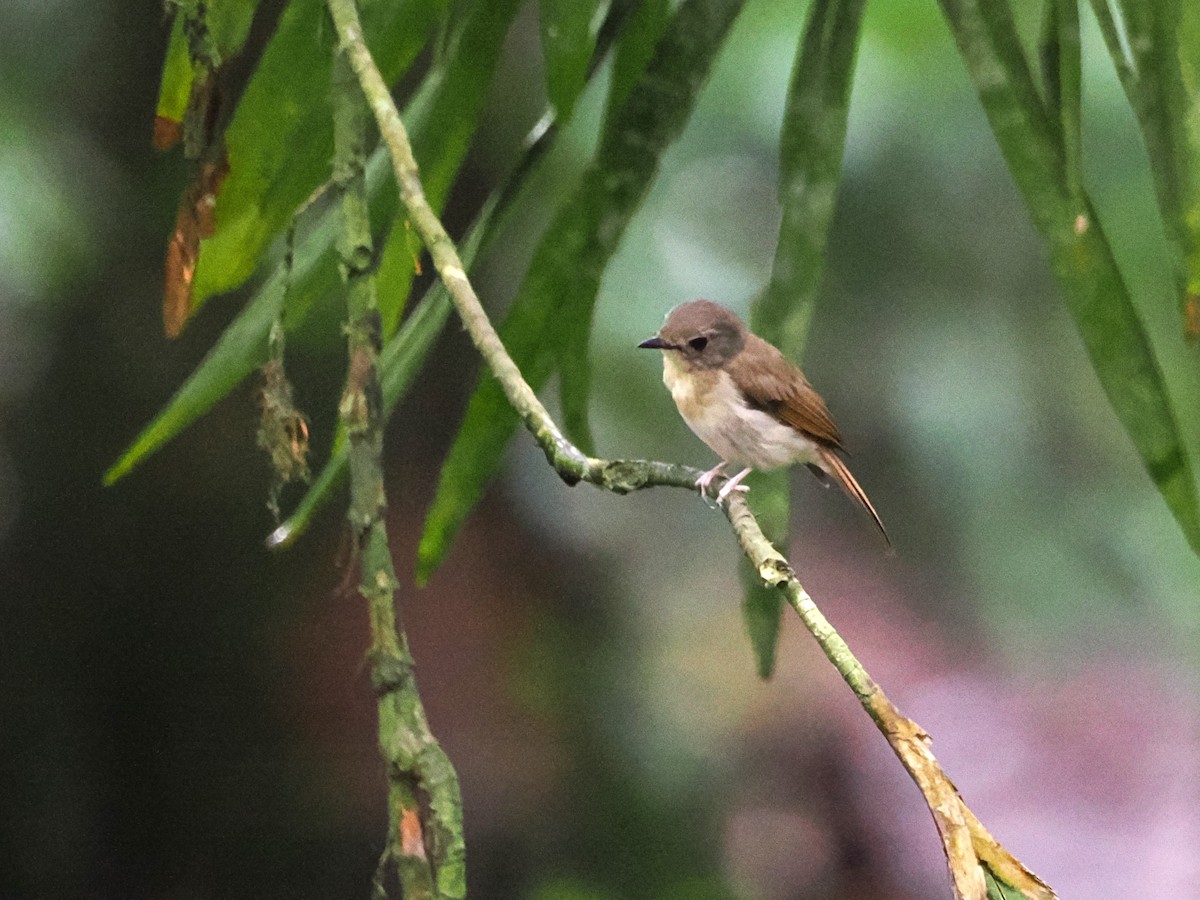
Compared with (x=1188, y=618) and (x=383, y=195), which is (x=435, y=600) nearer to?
(x=383, y=195)

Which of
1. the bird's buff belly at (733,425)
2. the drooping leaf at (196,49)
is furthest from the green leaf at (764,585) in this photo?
the drooping leaf at (196,49)

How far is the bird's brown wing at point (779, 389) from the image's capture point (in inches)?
40.1

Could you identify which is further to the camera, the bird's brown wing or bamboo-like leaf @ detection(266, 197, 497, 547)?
bamboo-like leaf @ detection(266, 197, 497, 547)

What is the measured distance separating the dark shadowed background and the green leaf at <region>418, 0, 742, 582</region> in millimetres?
224

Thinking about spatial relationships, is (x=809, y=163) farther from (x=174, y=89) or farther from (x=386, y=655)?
(x=386, y=655)

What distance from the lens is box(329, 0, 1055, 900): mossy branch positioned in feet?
1.46

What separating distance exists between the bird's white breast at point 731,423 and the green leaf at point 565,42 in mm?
246

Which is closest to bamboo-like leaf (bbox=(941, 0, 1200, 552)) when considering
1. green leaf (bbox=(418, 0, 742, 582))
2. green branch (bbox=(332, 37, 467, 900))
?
green leaf (bbox=(418, 0, 742, 582))

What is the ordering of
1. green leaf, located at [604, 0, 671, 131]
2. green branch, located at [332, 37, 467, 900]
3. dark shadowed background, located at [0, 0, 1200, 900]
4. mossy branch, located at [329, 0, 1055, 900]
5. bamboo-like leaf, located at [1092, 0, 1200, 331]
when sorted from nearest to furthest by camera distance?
mossy branch, located at [329, 0, 1055, 900] → green branch, located at [332, 37, 467, 900] → bamboo-like leaf, located at [1092, 0, 1200, 331] → green leaf, located at [604, 0, 671, 131] → dark shadowed background, located at [0, 0, 1200, 900]

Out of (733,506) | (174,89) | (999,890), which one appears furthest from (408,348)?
(999,890)

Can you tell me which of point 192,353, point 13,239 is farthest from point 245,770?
point 13,239

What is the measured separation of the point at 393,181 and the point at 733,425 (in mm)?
380

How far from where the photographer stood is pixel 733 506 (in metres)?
0.66

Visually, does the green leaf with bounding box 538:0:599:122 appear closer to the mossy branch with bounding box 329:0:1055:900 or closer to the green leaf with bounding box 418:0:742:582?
the green leaf with bounding box 418:0:742:582
